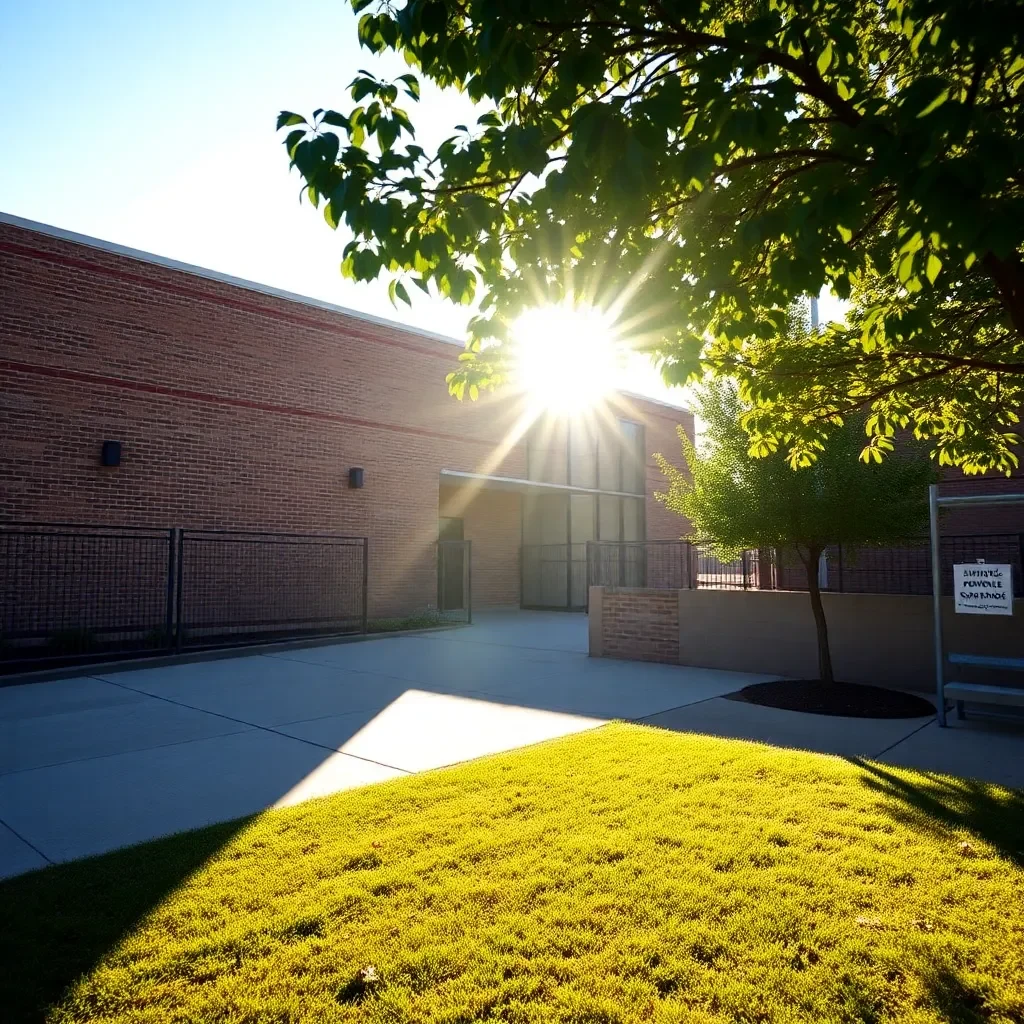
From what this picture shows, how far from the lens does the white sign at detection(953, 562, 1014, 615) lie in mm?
6984

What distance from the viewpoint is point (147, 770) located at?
573 centimetres

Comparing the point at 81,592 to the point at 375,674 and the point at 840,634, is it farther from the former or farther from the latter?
the point at 840,634

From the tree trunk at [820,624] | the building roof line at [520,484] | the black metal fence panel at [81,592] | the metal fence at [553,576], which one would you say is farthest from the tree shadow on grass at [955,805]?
the metal fence at [553,576]

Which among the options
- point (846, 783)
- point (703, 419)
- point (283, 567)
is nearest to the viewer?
point (846, 783)

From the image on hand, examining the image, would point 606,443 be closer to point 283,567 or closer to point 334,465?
point 334,465

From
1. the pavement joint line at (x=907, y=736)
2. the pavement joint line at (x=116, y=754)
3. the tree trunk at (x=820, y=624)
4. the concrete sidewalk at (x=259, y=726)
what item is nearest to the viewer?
the concrete sidewalk at (x=259, y=726)

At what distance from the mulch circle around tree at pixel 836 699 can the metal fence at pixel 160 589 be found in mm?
8347

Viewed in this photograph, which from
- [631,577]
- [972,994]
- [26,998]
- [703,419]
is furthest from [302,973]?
[631,577]

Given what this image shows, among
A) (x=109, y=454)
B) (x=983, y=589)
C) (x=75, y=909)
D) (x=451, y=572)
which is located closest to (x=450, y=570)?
(x=451, y=572)

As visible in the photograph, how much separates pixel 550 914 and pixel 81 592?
11972 mm

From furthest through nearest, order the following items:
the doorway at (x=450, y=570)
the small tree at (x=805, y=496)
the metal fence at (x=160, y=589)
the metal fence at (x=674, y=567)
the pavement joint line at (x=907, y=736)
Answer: the doorway at (x=450, y=570)
the metal fence at (x=160, y=589)
the metal fence at (x=674, y=567)
the small tree at (x=805, y=496)
the pavement joint line at (x=907, y=736)

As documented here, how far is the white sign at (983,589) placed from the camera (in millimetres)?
6984

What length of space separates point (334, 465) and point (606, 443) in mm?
11213

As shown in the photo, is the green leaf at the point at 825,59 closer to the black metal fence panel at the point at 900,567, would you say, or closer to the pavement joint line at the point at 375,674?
the pavement joint line at the point at 375,674
